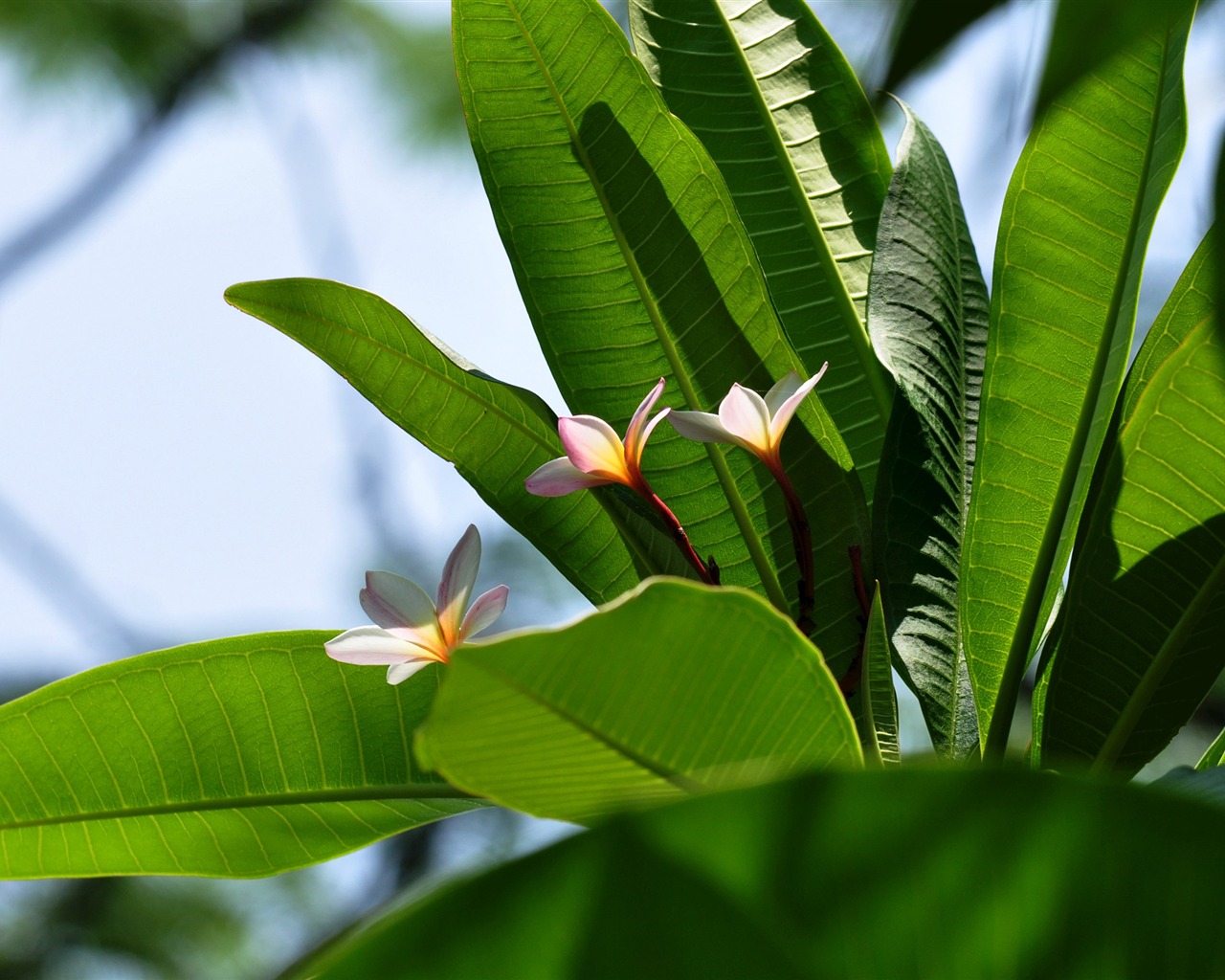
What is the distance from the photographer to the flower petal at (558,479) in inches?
18.6

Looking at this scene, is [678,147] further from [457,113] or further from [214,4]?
[214,4]

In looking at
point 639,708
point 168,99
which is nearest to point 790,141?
point 639,708

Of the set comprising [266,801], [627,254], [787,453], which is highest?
[627,254]

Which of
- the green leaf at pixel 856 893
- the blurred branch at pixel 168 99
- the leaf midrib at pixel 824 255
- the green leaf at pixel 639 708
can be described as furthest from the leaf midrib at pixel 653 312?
the blurred branch at pixel 168 99

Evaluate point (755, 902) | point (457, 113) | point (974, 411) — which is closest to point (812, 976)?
point (755, 902)

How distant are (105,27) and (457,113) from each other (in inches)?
55.0

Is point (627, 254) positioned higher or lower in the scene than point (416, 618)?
higher

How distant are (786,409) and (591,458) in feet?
0.29

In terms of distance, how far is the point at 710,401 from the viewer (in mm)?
552

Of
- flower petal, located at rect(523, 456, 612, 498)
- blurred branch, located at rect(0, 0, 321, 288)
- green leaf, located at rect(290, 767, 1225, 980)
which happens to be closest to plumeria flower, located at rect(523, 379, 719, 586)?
flower petal, located at rect(523, 456, 612, 498)

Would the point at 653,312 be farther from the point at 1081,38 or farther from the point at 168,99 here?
the point at 168,99

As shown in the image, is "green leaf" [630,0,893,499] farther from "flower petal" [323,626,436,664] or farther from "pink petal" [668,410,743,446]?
"flower petal" [323,626,436,664]

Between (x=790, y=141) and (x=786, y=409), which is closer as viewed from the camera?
(x=786, y=409)

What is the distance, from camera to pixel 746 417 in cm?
47
